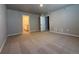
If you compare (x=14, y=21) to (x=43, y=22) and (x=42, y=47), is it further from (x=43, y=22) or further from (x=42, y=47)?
(x=42, y=47)

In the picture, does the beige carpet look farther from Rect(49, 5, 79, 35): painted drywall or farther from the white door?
the white door

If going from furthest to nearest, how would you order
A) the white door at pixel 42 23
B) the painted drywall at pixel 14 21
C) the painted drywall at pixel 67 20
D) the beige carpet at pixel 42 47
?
the white door at pixel 42 23, the painted drywall at pixel 14 21, the painted drywall at pixel 67 20, the beige carpet at pixel 42 47

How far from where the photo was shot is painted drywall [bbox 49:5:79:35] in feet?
18.8

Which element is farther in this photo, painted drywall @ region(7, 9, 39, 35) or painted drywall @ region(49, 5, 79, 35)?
painted drywall @ region(7, 9, 39, 35)

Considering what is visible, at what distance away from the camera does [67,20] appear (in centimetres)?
646

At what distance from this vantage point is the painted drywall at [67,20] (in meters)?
5.74

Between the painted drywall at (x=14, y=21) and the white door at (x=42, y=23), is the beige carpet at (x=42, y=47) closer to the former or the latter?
the painted drywall at (x=14, y=21)

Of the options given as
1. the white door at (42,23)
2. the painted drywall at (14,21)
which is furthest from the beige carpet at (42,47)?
the white door at (42,23)

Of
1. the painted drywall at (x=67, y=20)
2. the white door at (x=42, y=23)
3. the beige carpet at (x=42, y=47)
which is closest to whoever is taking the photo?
the beige carpet at (x=42, y=47)

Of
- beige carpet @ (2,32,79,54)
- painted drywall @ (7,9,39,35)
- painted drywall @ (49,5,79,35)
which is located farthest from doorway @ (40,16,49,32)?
beige carpet @ (2,32,79,54)

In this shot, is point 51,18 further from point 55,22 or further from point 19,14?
point 19,14

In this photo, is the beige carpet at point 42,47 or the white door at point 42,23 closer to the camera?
the beige carpet at point 42,47

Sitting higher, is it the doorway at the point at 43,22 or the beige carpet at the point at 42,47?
the doorway at the point at 43,22
